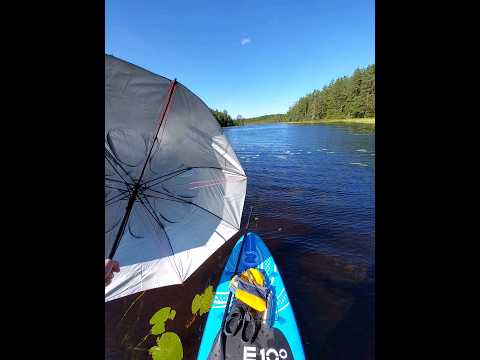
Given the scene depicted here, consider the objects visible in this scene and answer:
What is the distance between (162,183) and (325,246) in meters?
6.95

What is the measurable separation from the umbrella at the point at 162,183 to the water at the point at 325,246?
371 cm

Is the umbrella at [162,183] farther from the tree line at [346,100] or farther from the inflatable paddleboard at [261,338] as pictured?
the tree line at [346,100]

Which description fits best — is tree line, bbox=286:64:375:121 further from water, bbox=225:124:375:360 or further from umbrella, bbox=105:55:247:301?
umbrella, bbox=105:55:247:301

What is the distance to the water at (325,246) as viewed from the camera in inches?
189

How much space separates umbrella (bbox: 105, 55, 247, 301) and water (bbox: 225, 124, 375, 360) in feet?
12.2

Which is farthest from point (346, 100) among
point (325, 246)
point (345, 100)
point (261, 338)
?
point (261, 338)

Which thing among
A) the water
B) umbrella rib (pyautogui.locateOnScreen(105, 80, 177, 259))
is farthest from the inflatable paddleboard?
umbrella rib (pyautogui.locateOnScreen(105, 80, 177, 259))

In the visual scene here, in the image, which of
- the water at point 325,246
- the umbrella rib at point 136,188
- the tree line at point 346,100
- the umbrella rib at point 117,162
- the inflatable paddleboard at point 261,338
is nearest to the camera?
the umbrella rib at point 136,188

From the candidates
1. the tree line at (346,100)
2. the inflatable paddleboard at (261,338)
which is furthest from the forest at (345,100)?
the inflatable paddleboard at (261,338)

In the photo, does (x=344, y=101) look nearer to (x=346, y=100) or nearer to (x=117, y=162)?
(x=346, y=100)
